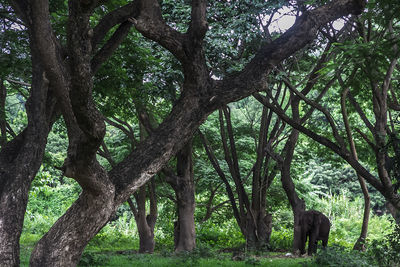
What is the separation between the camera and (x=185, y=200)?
14.4 meters

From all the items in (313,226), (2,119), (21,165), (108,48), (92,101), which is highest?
(2,119)

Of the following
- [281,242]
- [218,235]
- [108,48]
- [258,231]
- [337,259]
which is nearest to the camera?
[108,48]

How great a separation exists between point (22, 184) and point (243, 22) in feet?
18.0

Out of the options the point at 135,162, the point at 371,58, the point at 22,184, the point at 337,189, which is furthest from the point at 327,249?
the point at 337,189

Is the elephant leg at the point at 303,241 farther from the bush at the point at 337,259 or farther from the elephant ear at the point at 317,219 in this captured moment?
the bush at the point at 337,259

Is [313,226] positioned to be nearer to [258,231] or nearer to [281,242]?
[258,231]

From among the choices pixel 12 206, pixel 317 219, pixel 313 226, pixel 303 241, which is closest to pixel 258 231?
pixel 303 241

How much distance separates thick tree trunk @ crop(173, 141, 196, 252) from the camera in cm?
1434

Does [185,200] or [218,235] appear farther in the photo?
[218,235]

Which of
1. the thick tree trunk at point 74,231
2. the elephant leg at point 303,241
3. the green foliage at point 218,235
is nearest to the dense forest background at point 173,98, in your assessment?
the thick tree trunk at point 74,231

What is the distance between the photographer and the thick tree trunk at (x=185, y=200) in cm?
1434

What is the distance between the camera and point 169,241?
21766mm

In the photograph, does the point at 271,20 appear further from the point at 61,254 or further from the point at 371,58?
the point at 61,254

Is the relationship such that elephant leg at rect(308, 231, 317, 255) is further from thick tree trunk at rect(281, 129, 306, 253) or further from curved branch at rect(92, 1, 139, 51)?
curved branch at rect(92, 1, 139, 51)
